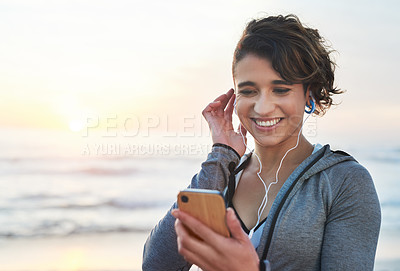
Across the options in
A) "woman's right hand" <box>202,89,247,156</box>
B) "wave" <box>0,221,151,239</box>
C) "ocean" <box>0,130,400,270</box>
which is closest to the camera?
"woman's right hand" <box>202,89,247,156</box>

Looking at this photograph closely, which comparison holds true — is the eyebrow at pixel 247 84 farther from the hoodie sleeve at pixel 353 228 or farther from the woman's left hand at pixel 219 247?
the woman's left hand at pixel 219 247

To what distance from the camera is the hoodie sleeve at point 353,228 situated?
6.25 feet

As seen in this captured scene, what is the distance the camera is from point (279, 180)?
7.84 ft

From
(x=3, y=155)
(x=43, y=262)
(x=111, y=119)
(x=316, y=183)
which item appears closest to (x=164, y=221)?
(x=316, y=183)

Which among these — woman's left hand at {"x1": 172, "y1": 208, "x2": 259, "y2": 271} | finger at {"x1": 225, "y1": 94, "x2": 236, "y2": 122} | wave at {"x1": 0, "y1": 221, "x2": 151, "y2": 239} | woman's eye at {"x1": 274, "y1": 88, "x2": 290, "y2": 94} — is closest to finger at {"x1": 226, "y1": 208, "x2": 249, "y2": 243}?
woman's left hand at {"x1": 172, "y1": 208, "x2": 259, "y2": 271}

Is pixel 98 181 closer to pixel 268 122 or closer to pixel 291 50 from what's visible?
pixel 268 122

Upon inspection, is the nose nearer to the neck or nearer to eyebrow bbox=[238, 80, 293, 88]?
eyebrow bbox=[238, 80, 293, 88]

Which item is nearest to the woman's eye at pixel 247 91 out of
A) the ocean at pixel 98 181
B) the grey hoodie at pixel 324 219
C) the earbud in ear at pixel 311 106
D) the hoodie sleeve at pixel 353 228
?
the earbud in ear at pixel 311 106

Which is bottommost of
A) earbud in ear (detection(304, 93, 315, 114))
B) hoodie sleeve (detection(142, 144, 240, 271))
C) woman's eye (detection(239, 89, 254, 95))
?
hoodie sleeve (detection(142, 144, 240, 271))

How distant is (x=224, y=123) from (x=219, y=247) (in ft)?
3.68

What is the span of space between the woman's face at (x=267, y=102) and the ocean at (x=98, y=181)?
3863 mm

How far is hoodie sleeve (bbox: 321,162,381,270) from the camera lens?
6.25ft

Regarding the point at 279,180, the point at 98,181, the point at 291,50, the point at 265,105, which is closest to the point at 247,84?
the point at 265,105

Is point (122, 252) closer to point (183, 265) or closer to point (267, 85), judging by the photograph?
point (183, 265)
